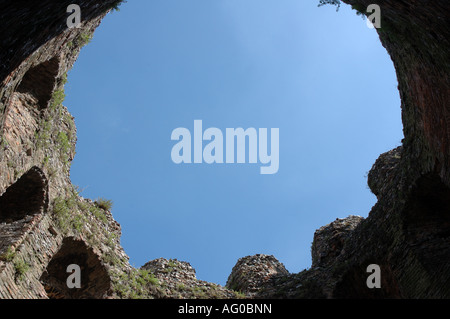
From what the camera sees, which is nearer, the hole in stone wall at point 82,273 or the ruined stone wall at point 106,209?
the ruined stone wall at point 106,209

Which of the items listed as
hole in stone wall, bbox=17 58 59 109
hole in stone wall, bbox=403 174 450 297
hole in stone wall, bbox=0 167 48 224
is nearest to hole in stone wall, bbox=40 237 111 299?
hole in stone wall, bbox=0 167 48 224

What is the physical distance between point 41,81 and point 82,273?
4.81 meters

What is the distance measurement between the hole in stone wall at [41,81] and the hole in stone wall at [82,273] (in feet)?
11.6

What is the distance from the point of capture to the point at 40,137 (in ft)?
32.2

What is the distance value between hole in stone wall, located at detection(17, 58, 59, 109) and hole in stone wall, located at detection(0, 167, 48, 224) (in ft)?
5.89

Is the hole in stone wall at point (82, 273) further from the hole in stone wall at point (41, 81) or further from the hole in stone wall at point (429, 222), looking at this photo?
→ the hole in stone wall at point (429, 222)

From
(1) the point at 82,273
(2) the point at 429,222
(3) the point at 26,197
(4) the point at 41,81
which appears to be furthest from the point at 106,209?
(2) the point at 429,222

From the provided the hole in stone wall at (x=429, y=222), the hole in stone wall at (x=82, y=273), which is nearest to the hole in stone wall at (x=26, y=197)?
the hole in stone wall at (x=82, y=273)

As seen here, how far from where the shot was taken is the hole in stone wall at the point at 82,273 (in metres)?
9.80

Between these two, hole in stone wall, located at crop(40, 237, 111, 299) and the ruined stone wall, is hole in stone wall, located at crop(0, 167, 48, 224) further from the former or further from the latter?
hole in stone wall, located at crop(40, 237, 111, 299)

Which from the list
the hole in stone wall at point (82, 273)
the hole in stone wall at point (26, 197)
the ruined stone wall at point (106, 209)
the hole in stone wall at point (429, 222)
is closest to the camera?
the ruined stone wall at point (106, 209)

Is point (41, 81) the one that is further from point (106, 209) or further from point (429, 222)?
point (429, 222)
